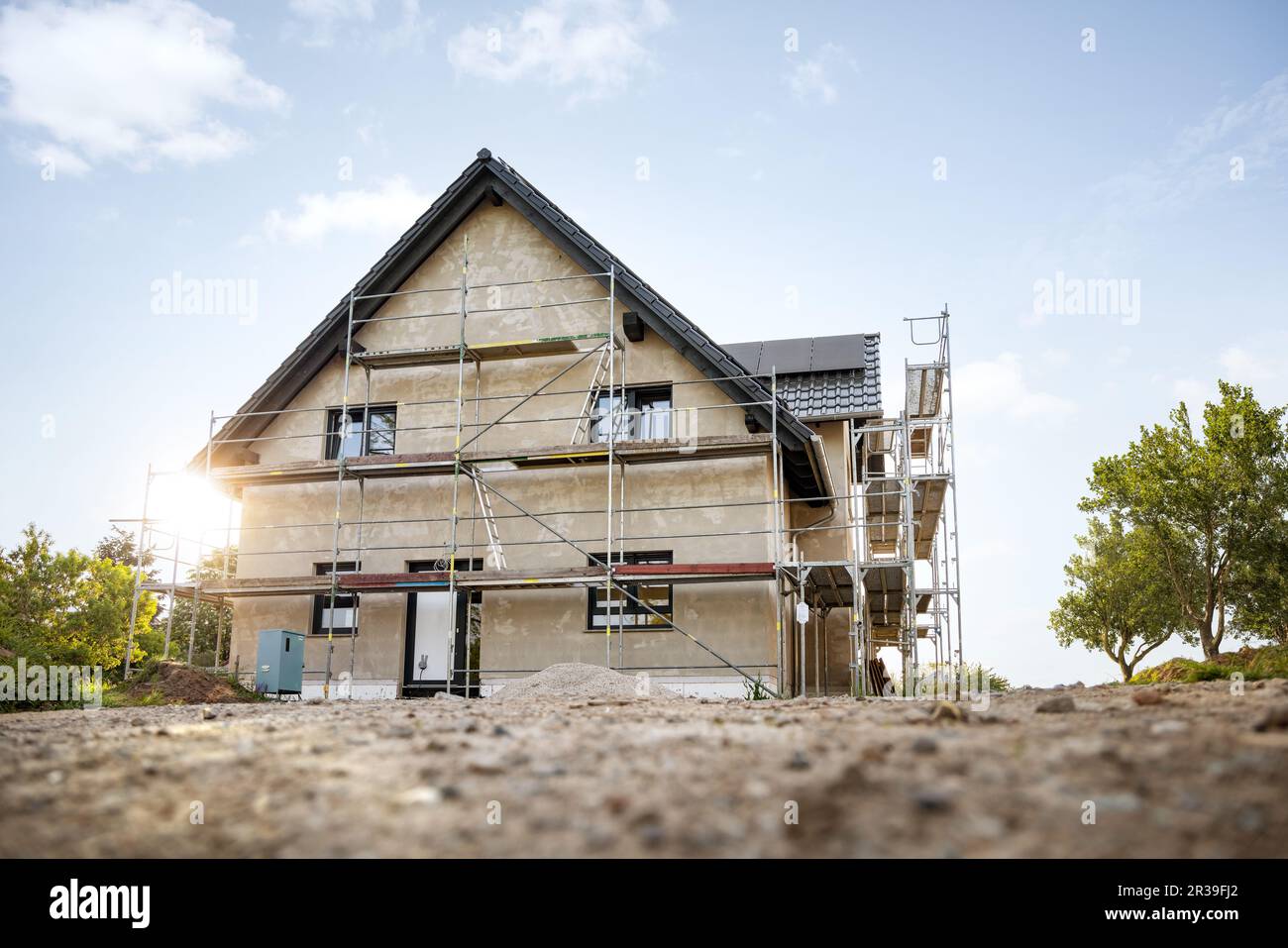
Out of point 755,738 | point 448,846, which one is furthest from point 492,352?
point 448,846

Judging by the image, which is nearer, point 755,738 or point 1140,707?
point 755,738

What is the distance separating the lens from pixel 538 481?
15.5 meters

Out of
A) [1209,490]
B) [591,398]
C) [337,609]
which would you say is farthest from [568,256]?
[1209,490]

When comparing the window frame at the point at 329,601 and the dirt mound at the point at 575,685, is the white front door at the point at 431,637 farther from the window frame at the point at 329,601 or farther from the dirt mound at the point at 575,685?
the dirt mound at the point at 575,685

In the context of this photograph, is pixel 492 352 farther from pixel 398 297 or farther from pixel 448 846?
pixel 448 846

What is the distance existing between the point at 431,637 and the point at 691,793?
1312cm

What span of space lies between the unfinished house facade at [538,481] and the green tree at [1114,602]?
460 inches

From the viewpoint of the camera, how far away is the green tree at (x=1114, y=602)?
26.5 metres

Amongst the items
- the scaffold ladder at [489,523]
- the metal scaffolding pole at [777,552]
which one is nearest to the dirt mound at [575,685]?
the metal scaffolding pole at [777,552]

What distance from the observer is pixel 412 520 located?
622 inches

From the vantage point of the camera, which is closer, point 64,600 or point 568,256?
point 568,256

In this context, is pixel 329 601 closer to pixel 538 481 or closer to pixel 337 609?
pixel 337 609
